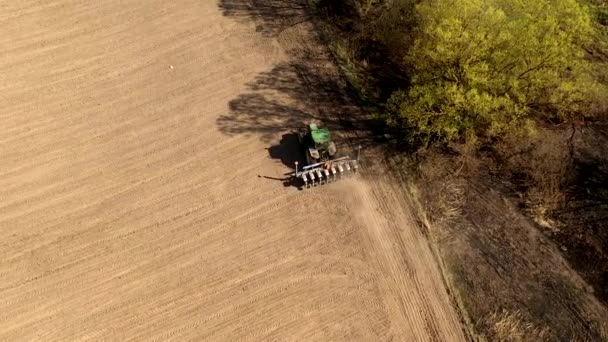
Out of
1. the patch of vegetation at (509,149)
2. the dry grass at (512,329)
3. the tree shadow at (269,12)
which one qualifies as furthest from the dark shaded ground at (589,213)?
the tree shadow at (269,12)

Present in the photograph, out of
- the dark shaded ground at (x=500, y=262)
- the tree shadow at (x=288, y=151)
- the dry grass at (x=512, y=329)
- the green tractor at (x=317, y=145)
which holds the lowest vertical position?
the dry grass at (x=512, y=329)

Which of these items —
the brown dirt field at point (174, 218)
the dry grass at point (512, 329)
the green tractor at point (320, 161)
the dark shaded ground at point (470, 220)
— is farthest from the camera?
the green tractor at point (320, 161)

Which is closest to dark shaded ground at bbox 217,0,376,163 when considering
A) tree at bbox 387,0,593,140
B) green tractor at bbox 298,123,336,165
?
green tractor at bbox 298,123,336,165

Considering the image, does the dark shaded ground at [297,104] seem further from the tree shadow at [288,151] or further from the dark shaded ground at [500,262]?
the dark shaded ground at [500,262]

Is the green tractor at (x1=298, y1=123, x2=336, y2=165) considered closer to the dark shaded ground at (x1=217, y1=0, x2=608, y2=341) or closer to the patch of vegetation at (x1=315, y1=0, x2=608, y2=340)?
the dark shaded ground at (x1=217, y1=0, x2=608, y2=341)

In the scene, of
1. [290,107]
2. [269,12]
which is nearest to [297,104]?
[290,107]

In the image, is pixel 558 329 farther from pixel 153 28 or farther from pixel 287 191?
pixel 153 28

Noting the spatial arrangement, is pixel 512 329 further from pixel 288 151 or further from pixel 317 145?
pixel 288 151
